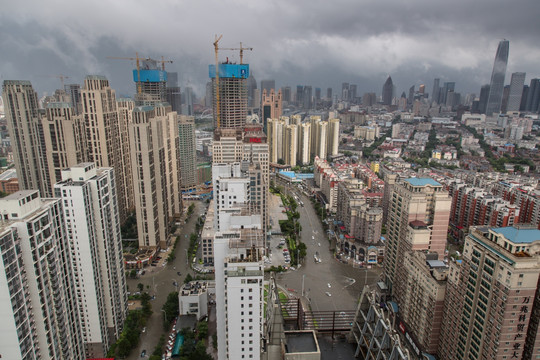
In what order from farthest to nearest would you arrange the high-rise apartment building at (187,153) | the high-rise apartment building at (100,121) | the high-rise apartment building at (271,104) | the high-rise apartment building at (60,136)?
the high-rise apartment building at (271,104), the high-rise apartment building at (187,153), the high-rise apartment building at (100,121), the high-rise apartment building at (60,136)

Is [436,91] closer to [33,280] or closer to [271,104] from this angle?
[271,104]

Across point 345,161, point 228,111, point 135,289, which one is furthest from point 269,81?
point 135,289

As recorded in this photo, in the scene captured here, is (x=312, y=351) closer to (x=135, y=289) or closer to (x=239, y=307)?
(x=239, y=307)

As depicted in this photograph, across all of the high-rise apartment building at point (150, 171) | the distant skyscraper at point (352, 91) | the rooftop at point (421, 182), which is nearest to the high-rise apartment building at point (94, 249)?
the high-rise apartment building at point (150, 171)

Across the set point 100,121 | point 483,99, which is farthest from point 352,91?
point 100,121

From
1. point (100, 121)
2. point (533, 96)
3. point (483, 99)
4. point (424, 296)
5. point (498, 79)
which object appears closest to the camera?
point (424, 296)

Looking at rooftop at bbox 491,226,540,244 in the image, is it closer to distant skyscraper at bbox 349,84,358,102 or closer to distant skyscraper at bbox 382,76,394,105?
distant skyscraper at bbox 382,76,394,105

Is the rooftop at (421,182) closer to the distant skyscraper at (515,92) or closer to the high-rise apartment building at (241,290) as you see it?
the high-rise apartment building at (241,290)
